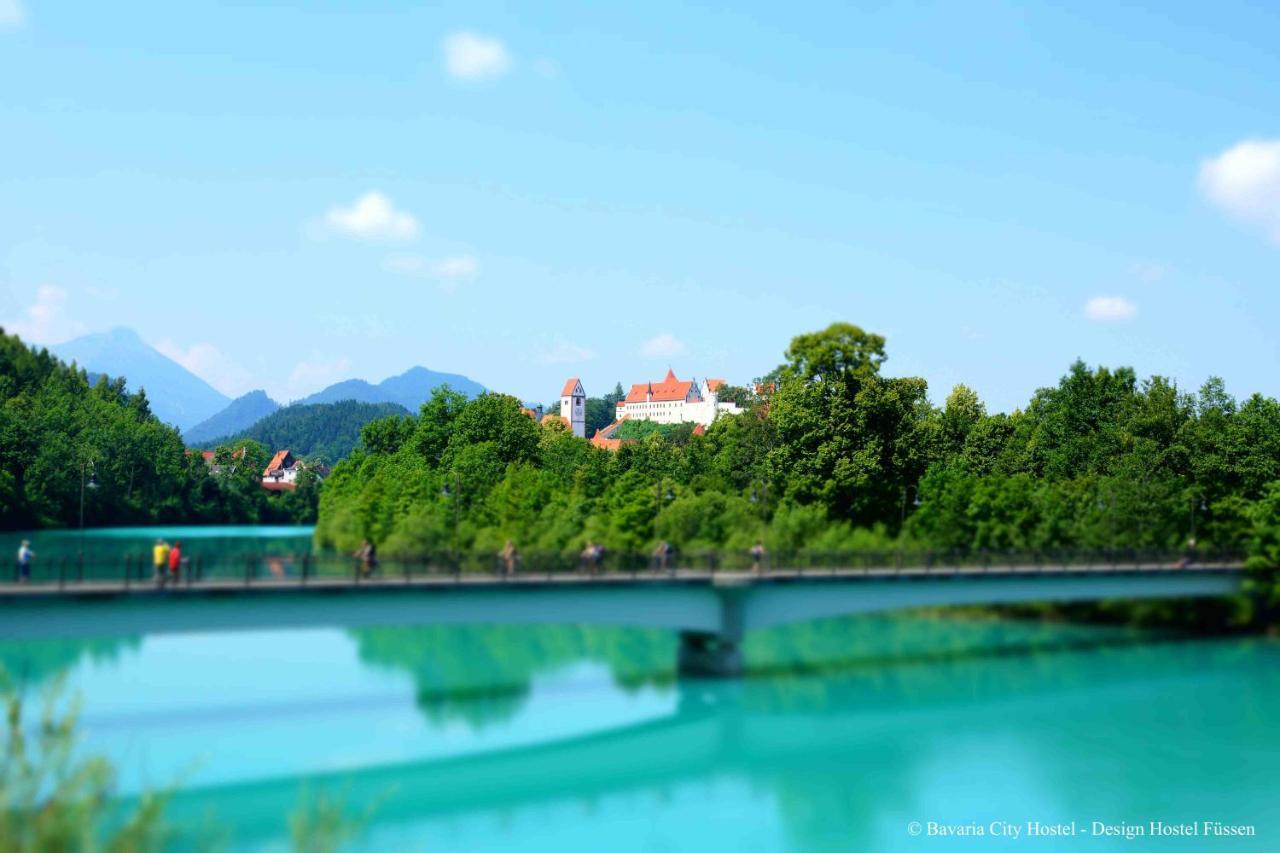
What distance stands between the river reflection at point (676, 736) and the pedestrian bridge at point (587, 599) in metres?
2.45

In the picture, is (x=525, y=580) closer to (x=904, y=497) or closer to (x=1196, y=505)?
(x=904, y=497)

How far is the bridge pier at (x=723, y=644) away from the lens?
41625 millimetres

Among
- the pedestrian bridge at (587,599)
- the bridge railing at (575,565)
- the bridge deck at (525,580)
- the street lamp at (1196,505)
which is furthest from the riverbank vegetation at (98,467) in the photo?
the street lamp at (1196,505)

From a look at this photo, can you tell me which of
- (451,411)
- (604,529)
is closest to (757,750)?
(604,529)

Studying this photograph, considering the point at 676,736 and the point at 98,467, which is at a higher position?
the point at 98,467

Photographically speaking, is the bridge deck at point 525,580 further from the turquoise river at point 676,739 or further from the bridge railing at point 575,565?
the turquoise river at point 676,739

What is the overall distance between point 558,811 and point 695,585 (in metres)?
12.7

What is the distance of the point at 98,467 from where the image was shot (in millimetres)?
114750

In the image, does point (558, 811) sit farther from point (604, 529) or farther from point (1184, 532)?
point (1184, 532)

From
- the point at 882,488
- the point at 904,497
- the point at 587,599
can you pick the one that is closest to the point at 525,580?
the point at 587,599

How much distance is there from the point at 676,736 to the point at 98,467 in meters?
93.6

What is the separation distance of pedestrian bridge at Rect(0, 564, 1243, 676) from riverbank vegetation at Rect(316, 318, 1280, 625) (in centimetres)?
367

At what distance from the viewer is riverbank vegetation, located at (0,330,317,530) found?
108 m

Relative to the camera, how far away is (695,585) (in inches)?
1610
